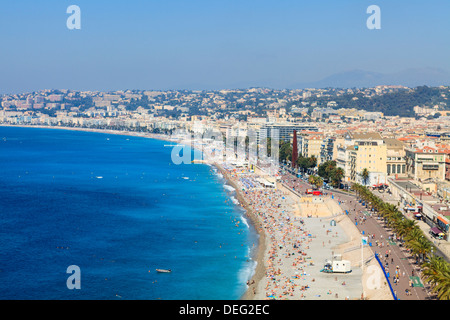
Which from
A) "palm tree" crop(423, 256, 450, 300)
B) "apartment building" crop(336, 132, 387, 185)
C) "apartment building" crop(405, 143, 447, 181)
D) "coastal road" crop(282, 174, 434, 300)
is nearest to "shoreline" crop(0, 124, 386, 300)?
"coastal road" crop(282, 174, 434, 300)

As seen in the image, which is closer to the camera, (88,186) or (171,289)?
(171,289)

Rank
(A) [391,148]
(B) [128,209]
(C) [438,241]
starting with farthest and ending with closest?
(A) [391,148], (B) [128,209], (C) [438,241]

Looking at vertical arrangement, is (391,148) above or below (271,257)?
above

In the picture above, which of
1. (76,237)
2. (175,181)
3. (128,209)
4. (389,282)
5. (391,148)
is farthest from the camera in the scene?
(175,181)

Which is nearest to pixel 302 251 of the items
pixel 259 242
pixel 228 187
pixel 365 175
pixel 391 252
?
pixel 259 242

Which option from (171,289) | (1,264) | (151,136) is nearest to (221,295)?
(171,289)

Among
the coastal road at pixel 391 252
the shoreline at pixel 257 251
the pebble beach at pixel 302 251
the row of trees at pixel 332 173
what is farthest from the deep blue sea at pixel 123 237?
the row of trees at pixel 332 173

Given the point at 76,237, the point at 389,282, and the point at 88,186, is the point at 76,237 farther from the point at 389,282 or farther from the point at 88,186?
the point at 88,186

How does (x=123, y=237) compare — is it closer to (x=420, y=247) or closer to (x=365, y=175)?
(x=420, y=247)
